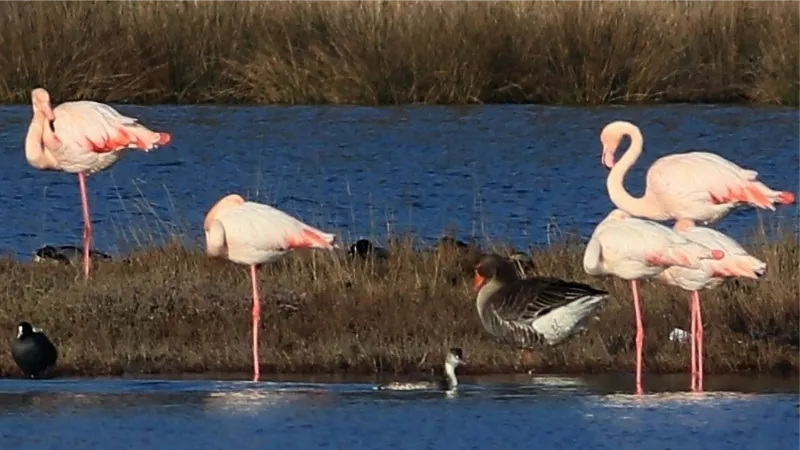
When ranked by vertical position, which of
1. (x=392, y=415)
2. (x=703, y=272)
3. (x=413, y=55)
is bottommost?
(x=392, y=415)

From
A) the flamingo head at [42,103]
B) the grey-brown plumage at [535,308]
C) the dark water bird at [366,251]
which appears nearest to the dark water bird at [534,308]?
the grey-brown plumage at [535,308]

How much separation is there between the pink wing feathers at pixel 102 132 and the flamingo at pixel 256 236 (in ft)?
7.23

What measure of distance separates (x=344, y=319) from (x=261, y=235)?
80 centimetres

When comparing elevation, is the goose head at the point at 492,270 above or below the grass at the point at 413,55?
below

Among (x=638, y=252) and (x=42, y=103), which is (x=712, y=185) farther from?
(x=42, y=103)

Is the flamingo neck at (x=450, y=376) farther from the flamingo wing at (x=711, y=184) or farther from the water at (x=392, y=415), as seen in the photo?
the flamingo wing at (x=711, y=184)

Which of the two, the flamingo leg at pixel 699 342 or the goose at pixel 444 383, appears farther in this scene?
the flamingo leg at pixel 699 342

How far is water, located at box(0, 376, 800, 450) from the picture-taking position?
10078 millimetres

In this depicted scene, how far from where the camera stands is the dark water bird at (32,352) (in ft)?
38.0

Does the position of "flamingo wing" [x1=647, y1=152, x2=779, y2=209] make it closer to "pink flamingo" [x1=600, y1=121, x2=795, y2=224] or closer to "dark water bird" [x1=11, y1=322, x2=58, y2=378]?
"pink flamingo" [x1=600, y1=121, x2=795, y2=224]

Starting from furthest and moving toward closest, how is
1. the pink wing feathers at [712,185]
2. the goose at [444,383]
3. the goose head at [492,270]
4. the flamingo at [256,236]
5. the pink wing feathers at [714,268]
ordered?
the pink wing feathers at [712,185] < the goose head at [492,270] < the flamingo at [256,236] < the pink wing feathers at [714,268] < the goose at [444,383]

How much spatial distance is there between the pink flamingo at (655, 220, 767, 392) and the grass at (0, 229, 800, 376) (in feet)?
1.29

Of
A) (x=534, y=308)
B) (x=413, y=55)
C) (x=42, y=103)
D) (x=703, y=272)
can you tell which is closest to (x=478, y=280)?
(x=534, y=308)

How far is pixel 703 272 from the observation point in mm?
11719
